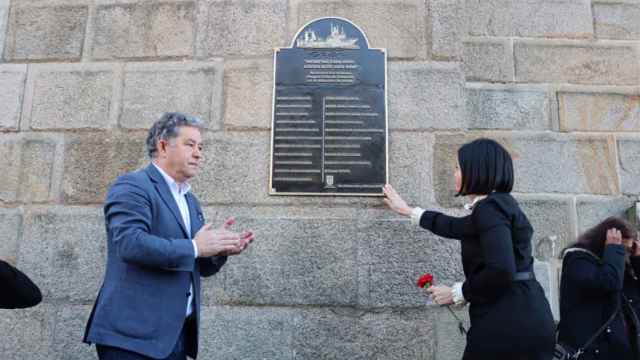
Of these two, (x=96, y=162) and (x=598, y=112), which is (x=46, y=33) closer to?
(x=96, y=162)

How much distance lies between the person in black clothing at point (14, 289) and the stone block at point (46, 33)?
2.42m

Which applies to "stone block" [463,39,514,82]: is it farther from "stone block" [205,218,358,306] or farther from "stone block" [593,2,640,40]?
"stone block" [205,218,358,306]

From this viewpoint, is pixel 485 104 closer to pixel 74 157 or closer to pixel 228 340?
pixel 228 340

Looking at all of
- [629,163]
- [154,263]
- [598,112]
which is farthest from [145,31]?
[629,163]

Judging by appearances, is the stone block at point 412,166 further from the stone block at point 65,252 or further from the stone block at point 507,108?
the stone block at point 65,252

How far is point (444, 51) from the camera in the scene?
4.39 metres

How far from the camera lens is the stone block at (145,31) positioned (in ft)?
14.7

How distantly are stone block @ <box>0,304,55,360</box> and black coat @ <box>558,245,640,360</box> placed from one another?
352cm

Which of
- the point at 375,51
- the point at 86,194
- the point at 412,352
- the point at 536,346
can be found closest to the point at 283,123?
the point at 375,51

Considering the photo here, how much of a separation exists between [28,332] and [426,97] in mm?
3400

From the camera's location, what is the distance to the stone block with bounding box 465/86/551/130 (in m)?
4.43

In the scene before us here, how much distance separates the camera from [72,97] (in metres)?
4.45

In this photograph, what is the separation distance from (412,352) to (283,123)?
74.5 inches

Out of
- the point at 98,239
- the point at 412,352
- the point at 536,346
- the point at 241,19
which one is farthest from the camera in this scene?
the point at 241,19
